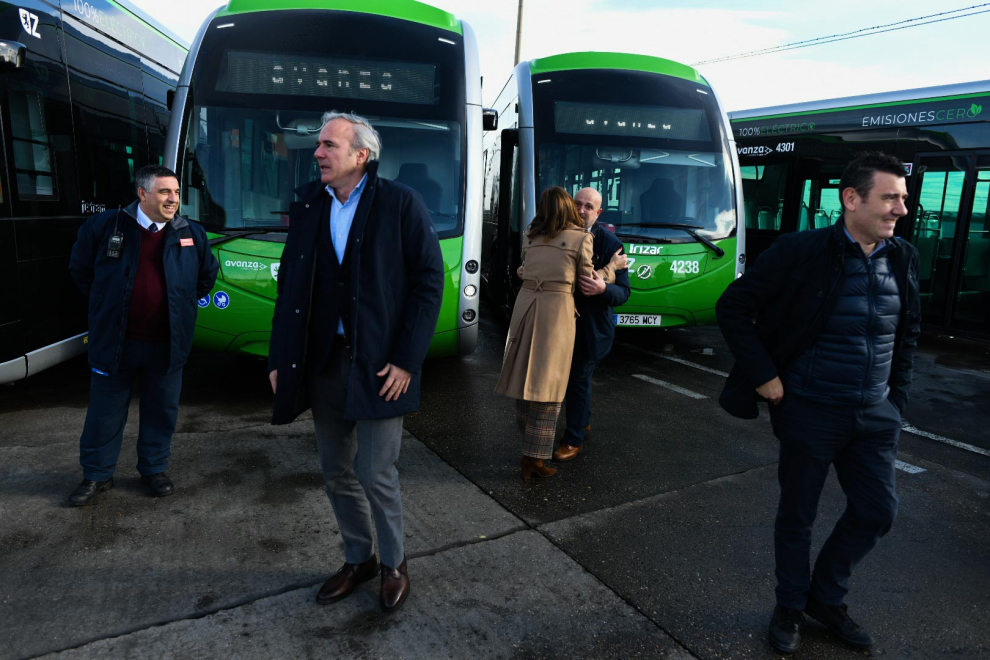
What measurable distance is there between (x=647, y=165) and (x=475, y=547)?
5.21 meters

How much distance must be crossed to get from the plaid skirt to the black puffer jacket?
5.98ft

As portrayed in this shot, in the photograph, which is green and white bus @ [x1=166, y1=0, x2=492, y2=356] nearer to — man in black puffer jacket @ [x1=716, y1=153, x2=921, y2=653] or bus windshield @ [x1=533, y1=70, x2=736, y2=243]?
bus windshield @ [x1=533, y1=70, x2=736, y2=243]

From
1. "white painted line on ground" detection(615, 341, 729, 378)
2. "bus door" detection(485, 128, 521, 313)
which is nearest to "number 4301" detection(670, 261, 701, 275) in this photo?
"white painted line on ground" detection(615, 341, 729, 378)

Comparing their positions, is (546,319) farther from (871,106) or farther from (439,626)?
(871,106)

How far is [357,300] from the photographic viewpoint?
2.60 metres

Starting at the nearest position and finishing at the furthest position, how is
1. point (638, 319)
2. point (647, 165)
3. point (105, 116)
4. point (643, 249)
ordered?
point (105, 116) → point (643, 249) → point (638, 319) → point (647, 165)

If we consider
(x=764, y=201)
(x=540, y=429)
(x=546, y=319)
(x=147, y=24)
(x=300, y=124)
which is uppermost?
(x=147, y=24)

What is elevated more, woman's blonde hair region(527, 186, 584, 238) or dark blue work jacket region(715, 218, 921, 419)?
woman's blonde hair region(527, 186, 584, 238)

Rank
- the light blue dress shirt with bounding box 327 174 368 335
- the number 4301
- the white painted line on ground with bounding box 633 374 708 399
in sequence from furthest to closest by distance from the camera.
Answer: the number 4301, the white painted line on ground with bounding box 633 374 708 399, the light blue dress shirt with bounding box 327 174 368 335

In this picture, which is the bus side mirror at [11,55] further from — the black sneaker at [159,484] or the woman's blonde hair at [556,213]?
the woman's blonde hair at [556,213]

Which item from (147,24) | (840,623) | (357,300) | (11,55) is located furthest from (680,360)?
(147,24)

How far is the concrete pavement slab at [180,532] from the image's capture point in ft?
9.29

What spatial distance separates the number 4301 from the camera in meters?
7.30

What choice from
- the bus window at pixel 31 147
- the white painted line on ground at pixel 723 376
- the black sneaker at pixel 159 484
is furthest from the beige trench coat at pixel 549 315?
the bus window at pixel 31 147
